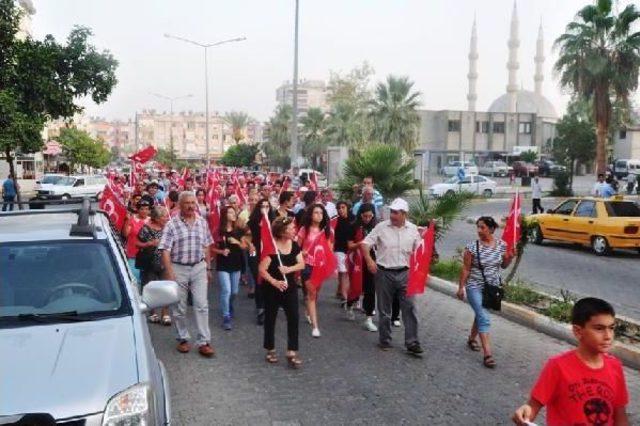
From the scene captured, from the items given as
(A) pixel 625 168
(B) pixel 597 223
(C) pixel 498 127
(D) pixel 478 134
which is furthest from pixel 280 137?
(B) pixel 597 223

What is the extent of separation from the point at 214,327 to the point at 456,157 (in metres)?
68.9

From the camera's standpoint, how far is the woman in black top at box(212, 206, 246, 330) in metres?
8.30

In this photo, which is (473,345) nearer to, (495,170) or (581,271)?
→ (581,271)

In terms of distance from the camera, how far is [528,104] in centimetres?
10738

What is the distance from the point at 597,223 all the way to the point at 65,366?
14814mm

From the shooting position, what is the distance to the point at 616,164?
202 ft

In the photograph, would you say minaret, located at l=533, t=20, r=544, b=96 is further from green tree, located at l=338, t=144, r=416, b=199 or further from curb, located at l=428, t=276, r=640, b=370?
curb, located at l=428, t=276, r=640, b=370

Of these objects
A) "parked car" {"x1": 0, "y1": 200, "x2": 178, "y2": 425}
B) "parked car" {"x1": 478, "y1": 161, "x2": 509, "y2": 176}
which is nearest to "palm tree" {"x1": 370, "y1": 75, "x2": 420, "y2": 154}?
"parked car" {"x1": 478, "y1": 161, "x2": 509, "y2": 176}

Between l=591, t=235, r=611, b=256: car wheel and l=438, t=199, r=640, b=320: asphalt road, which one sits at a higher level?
l=591, t=235, r=611, b=256: car wheel

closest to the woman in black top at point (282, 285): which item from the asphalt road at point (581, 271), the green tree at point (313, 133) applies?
the asphalt road at point (581, 271)

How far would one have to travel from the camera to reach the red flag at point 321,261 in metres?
8.34

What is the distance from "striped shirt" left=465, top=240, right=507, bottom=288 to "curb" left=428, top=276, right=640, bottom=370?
1.57m

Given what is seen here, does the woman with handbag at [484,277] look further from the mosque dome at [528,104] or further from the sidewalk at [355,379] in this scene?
the mosque dome at [528,104]

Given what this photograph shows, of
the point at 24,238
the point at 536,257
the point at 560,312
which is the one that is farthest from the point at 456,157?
the point at 24,238
